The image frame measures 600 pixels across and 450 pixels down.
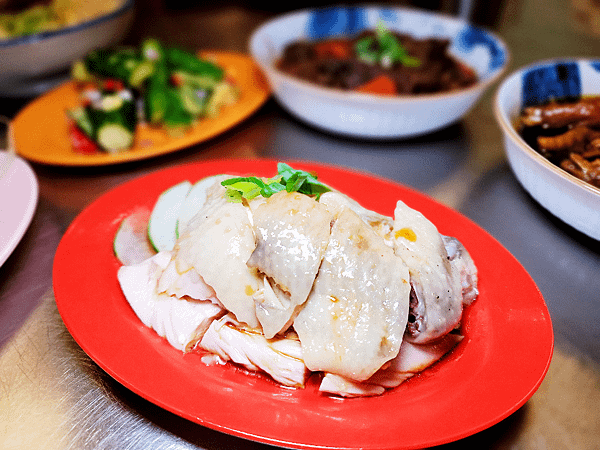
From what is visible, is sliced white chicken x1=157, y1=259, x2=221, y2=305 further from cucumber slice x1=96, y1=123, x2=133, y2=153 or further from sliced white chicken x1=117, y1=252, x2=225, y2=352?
cucumber slice x1=96, y1=123, x2=133, y2=153

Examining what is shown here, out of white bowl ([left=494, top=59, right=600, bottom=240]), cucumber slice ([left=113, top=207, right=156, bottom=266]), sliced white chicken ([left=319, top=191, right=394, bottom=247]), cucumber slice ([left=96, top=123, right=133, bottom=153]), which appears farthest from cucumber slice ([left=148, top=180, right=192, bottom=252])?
white bowl ([left=494, top=59, right=600, bottom=240])

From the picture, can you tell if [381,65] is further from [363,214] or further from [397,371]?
[397,371]

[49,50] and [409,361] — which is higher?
[49,50]

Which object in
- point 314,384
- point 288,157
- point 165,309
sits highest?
point 165,309

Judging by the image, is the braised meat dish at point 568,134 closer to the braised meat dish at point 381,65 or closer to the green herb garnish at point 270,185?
the braised meat dish at point 381,65

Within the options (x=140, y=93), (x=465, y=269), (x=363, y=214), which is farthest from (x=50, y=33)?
→ (x=465, y=269)

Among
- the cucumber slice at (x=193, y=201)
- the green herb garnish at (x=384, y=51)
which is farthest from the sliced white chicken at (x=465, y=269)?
the green herb garnish at (x=384, y=51)

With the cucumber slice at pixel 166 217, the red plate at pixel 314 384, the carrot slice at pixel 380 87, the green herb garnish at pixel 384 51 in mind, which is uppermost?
the green herb garnish at pixel 384 51
